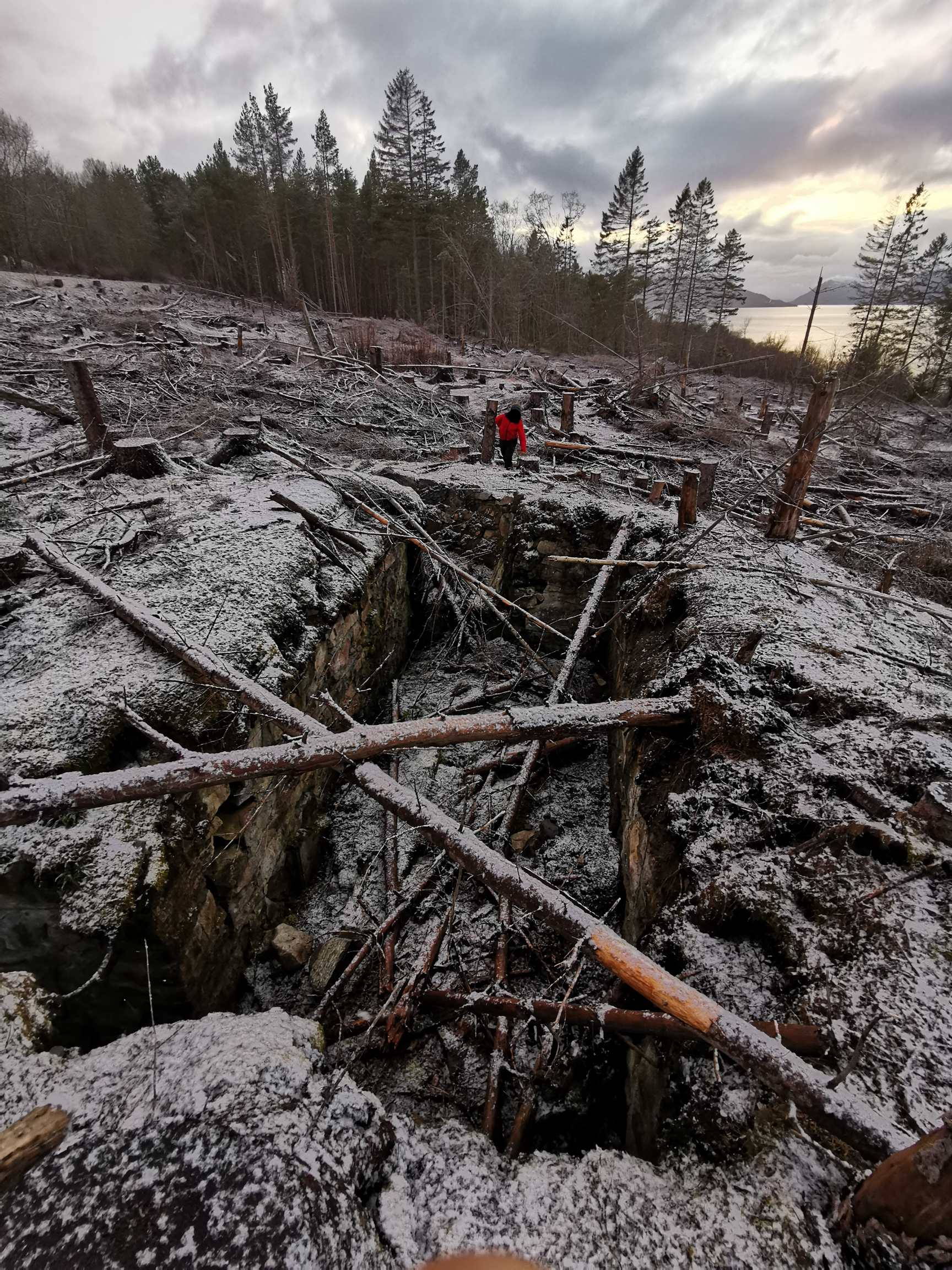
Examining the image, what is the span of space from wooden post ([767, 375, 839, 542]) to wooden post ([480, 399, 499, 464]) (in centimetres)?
486

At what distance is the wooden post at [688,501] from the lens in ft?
21.4

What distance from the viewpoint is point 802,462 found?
6102 millimetres

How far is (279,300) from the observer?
34.0m

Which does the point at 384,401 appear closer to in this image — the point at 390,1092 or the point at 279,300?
the point at 390,1092

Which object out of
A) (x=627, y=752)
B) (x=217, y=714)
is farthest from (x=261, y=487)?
(x=627, y=752)

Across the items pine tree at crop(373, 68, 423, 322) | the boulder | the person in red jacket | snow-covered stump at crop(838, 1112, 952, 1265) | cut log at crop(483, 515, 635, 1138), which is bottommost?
the boulder

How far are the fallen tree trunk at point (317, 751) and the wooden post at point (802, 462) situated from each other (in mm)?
4027

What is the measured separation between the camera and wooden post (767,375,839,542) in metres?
5.44

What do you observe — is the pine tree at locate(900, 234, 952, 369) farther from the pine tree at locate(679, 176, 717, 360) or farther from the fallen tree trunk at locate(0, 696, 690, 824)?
the fallen tree trunk at locate(0, 696, 690, 824)

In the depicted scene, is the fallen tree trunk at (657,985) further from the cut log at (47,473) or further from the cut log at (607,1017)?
the cut log at (47,473)

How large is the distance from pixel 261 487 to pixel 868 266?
44612mm

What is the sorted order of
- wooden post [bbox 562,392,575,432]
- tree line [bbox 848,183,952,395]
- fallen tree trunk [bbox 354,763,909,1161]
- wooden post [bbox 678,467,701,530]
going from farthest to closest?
tree line [bbox 848,183,952,395], wooden post [bbox 562,392,575,432], wooden post [bbox 678,467,701,530], fallen tree trunk [bbox 354,763,909,1161]

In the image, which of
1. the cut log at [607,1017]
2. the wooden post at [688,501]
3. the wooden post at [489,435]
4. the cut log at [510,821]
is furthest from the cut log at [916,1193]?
the wooden post at [489,435]

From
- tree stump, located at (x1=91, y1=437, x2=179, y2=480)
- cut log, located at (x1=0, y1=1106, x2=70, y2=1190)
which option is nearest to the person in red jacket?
tree stump, located at (x1=91, y1=437, x2=179, y2=480)
